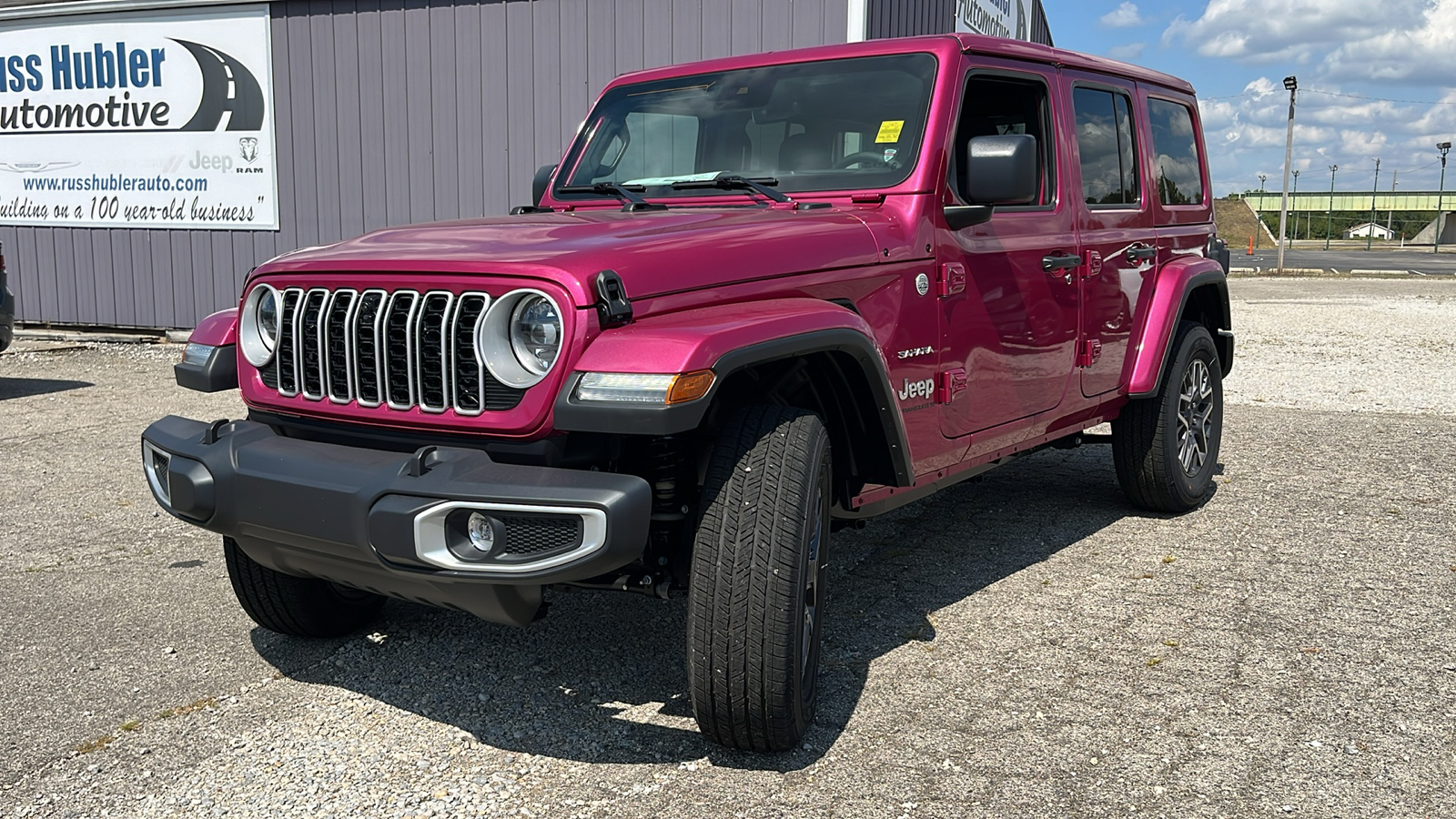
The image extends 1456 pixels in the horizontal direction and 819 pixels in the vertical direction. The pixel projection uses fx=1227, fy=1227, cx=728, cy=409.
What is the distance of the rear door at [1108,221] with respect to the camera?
4738mm

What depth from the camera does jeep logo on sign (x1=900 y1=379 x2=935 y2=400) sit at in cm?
366

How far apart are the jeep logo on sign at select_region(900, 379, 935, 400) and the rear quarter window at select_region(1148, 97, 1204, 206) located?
87.3 inches

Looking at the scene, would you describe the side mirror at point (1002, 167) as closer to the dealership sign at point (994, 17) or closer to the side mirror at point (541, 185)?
the side mirror at point (541, 185)

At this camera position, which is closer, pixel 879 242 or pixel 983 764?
pixel 983 764

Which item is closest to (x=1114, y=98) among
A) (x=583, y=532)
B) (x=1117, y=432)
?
(x=1117, y=432)

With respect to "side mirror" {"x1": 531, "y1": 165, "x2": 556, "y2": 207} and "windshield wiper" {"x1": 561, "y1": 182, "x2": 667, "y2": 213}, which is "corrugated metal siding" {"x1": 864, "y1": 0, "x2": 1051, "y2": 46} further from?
"windshield wiper" {"x1": 561, "y1": 182, "x2": 667, "y2": 213}

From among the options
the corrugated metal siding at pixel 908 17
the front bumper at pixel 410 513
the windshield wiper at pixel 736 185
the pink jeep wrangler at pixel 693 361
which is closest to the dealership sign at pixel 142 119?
the corrugated metal siding at pixel 908 17

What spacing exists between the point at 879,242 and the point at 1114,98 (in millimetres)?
2099

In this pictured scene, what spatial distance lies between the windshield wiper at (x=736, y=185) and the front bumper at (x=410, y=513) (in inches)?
59.1

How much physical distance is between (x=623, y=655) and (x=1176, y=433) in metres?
2.84

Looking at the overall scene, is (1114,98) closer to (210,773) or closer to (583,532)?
(583,532)

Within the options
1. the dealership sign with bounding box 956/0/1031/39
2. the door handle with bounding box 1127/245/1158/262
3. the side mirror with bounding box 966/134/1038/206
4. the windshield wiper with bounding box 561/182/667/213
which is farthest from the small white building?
the windshield wiper with bounding box 561/182/667/213

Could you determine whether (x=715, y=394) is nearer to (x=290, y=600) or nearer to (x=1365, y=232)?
(x=290, y=600)

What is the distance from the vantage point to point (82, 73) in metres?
12.7
